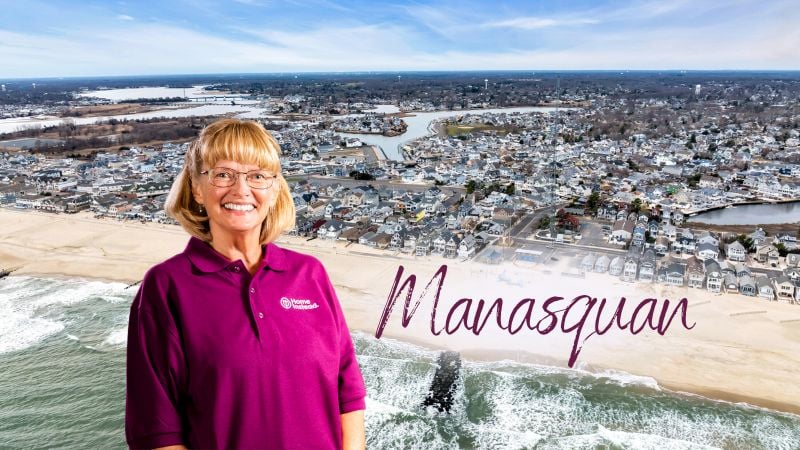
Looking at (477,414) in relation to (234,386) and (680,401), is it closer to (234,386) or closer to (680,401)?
(680,401)

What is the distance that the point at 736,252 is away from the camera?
17.0m

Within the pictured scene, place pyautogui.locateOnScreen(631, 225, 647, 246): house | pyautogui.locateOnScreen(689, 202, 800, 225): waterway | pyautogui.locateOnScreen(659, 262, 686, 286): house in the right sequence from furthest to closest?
pyautogui.locateOnScreen(689, 202, 800, 225): waterway < pyautogui.locateOnScreen(631, 225, 647, 246): house < pyautogui.locateOnScreen(659, 262, 686, 286): house

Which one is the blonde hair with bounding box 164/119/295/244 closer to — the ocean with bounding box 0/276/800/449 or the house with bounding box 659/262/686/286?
the ocean with bounding box 0/276/800/449

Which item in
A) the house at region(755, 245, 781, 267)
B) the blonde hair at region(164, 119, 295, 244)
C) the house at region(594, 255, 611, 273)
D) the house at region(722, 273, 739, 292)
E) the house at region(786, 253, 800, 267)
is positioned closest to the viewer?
the blonde hair at region(164, 119, 295, 244)

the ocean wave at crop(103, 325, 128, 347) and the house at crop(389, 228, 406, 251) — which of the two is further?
the house at crop(389, 228, 406, 251)

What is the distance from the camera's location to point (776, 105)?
195 ft

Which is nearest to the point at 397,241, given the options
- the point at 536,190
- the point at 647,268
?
the point at 647,268

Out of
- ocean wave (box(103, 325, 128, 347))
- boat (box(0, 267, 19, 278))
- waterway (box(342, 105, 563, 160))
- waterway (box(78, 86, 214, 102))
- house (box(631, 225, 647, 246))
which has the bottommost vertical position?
ocean wave (box(103, 325, 128, 347))

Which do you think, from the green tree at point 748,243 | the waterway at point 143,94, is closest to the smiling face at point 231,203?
the green tree at point 748,243

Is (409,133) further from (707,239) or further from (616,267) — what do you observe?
(616,267)

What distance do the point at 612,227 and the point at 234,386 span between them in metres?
20.5

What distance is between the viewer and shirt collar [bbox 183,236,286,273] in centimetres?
129

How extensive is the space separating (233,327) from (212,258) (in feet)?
0.64

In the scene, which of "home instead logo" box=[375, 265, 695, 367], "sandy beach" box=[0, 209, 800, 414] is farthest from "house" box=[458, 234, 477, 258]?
"home instead logo" box=[375, 265, 695, 367]
